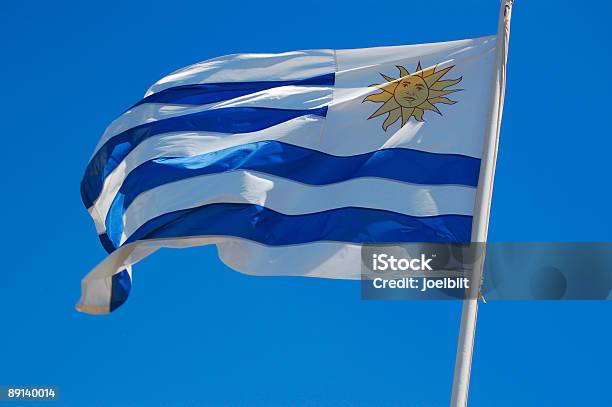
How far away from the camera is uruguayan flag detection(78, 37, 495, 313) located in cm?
1244

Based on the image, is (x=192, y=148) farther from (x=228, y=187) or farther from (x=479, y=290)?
(x=479, y=290)

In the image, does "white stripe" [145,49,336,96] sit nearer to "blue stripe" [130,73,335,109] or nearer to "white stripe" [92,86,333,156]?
"blue stripe" [130,73,335,109]

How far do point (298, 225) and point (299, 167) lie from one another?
3.07 ft

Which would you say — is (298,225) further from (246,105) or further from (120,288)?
(120,288)

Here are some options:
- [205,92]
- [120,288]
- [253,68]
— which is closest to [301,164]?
[253,68]

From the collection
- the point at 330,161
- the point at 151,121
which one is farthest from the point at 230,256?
the point at 151,121

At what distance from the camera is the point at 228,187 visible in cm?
1298

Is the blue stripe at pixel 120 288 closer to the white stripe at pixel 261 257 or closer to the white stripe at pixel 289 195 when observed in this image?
the white stripe at pixel 261 257

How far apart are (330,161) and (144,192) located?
2.34 m

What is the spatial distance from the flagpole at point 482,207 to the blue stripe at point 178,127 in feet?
8.55

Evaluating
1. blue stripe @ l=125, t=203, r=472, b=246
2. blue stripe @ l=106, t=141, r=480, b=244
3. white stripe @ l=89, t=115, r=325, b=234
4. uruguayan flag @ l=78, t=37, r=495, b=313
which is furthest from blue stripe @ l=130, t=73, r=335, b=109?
blue stripe @ l=125, t=203, r=472, b=246

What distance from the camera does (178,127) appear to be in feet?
46.8

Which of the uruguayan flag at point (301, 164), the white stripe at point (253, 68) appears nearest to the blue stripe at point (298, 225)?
the uruguayan flag at point (301, 164)

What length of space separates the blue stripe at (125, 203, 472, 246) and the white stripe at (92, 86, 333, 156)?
1.88m
